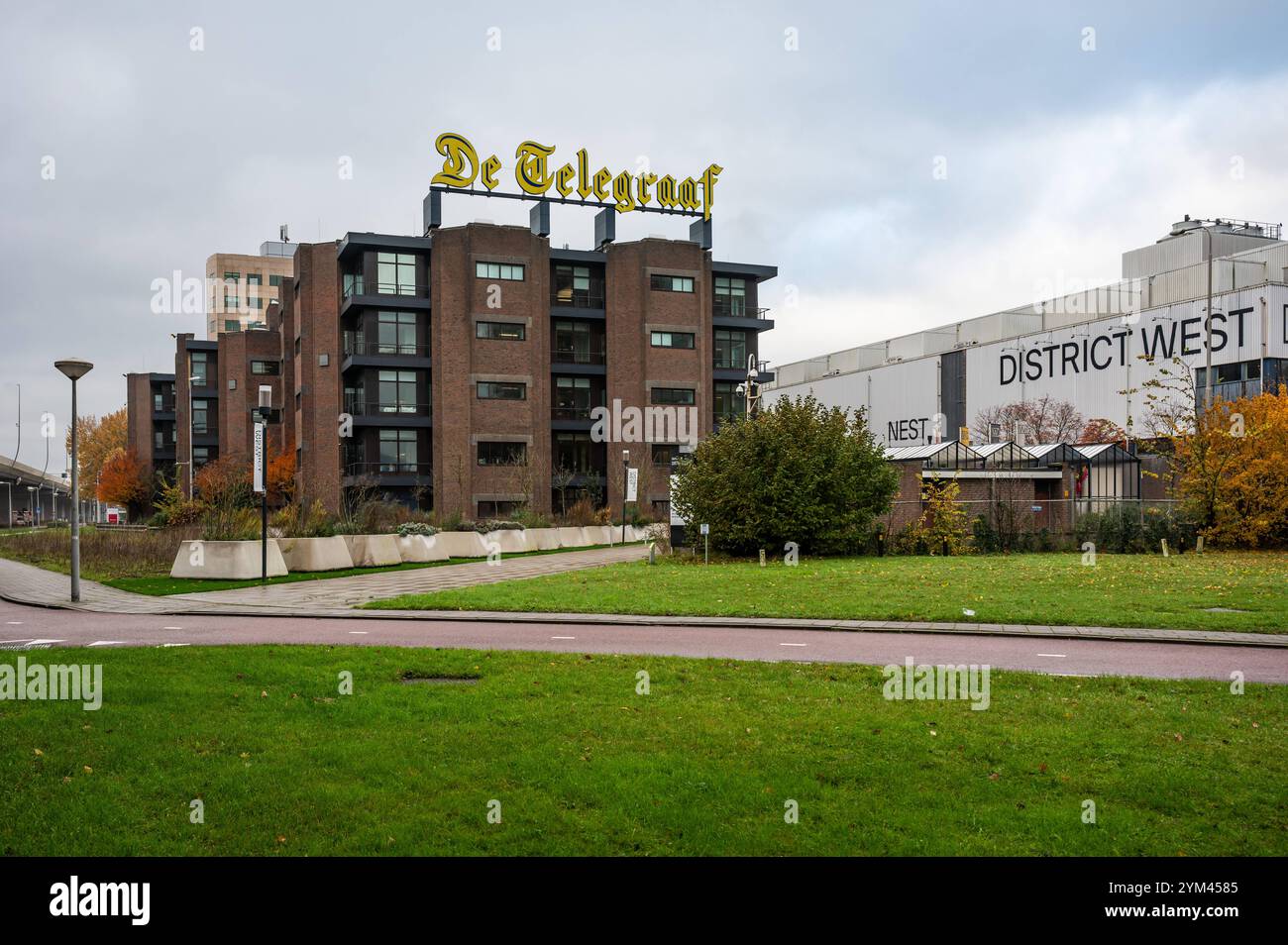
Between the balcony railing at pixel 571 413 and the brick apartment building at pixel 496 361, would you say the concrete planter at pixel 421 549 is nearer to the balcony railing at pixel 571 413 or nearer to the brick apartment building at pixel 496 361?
the brick apartment building at pixel 496 361

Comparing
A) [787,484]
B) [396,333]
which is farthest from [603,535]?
[396,333]

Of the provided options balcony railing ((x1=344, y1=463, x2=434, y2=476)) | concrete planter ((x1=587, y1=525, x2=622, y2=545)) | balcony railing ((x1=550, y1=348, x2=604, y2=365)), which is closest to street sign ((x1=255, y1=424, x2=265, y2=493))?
concrete planter ((x1=587, y1=525, x2=622, y2=545))

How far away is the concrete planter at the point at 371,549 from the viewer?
3108 centimetres

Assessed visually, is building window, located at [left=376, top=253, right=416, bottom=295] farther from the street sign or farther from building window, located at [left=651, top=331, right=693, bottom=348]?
the street sign

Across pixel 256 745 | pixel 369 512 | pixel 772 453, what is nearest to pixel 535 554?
pixel 369 512

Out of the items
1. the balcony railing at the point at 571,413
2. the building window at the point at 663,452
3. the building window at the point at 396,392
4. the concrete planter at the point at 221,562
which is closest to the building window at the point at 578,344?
the balcony railing at the point at 571,413

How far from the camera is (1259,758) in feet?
25.2

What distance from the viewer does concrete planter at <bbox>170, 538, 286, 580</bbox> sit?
87.2ft

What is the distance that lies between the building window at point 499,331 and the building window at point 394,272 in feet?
15.4

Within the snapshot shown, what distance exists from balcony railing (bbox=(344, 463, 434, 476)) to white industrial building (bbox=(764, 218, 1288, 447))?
37694 mm

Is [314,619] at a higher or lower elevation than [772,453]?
lower
